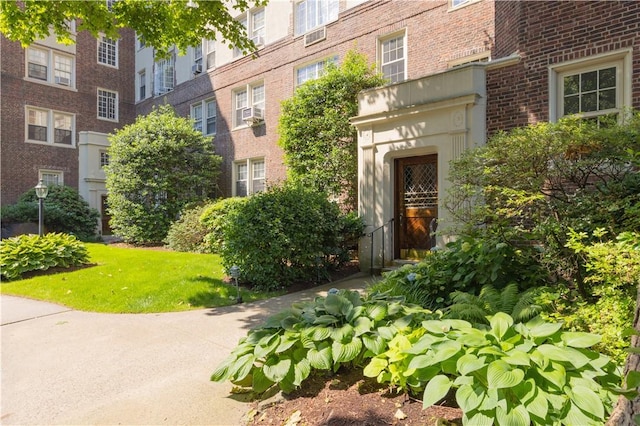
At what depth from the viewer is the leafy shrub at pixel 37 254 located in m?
9.26

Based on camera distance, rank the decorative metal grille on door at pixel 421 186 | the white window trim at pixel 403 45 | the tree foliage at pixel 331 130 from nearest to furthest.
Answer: the decorative metal grille on door at pixel 421 186 < the tree foliage at pixel 331 130 < the white window trim at pixel 403 45

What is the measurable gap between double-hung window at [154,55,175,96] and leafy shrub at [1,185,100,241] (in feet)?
26.2

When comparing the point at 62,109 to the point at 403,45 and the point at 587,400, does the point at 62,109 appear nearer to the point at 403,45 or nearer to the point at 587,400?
the point at 403,45

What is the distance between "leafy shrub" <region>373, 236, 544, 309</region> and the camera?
483 cm

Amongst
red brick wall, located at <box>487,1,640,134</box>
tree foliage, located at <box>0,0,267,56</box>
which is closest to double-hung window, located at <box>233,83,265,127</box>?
tree foliage, located at <box>0,0,267,56</box>

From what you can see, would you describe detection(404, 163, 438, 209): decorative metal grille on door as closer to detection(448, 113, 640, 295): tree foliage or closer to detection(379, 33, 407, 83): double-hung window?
detection(448, 113, 640, 295): tree foliage

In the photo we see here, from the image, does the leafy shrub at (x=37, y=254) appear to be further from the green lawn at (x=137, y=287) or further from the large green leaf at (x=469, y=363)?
the large green leaf at (x=469, y=363)

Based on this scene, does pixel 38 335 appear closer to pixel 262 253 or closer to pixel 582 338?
pixel 262 253

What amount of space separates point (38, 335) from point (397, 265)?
6.96 meters

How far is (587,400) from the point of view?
209cm

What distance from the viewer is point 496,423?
2.22 metres

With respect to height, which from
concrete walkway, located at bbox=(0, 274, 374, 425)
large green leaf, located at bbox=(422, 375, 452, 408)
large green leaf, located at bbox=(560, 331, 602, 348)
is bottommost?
concrete walkway, located at bbox=(0, 274, 374, 425)

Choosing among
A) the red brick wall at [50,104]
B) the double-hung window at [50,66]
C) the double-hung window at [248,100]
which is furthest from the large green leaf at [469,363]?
the double-hung window at [50,66]

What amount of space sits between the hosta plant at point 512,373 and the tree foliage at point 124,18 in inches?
353
